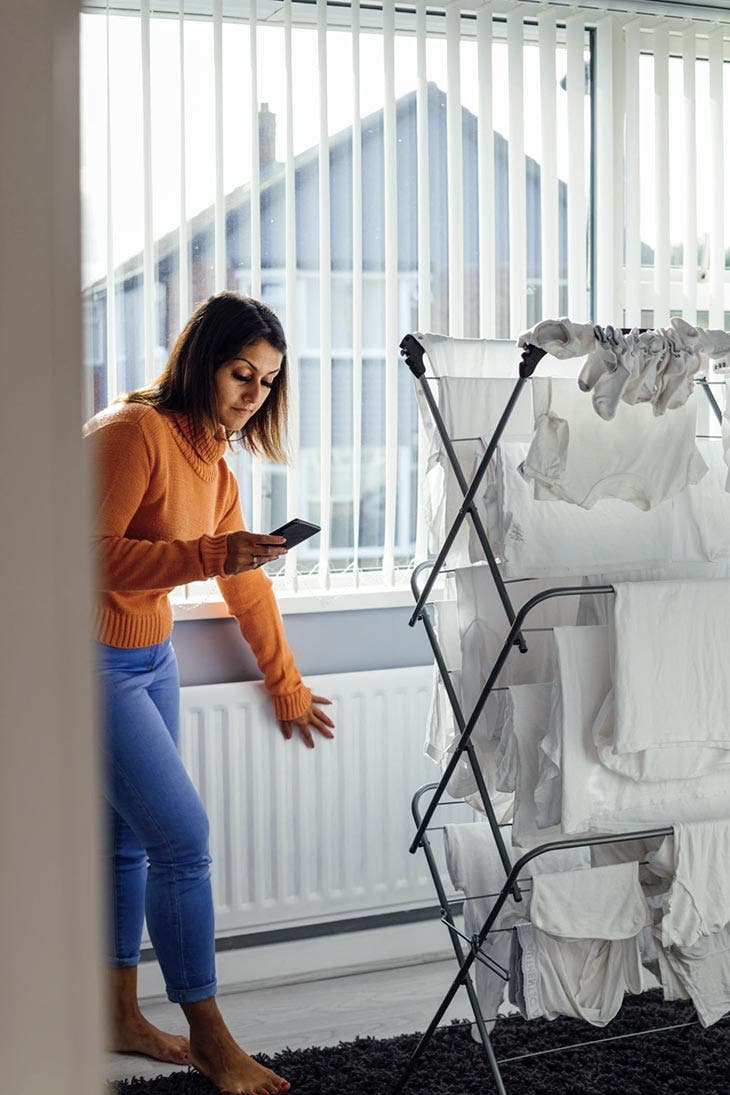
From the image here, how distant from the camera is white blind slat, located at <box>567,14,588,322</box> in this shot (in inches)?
103

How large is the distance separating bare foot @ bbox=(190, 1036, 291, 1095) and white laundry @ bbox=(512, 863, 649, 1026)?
1.76ft

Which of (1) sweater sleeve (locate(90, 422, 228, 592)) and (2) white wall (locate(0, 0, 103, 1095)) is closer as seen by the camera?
(2) white wall (locate(0, 0, 103, 1095))

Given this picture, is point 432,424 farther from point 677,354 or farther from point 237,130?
point 237,130

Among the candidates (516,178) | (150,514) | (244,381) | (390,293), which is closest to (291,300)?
(390,293)

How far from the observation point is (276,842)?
2.43m

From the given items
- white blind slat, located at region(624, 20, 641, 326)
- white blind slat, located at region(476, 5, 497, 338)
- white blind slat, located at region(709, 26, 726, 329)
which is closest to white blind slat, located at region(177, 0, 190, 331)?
white blind slat, located at region(476, 5, 497, 338)

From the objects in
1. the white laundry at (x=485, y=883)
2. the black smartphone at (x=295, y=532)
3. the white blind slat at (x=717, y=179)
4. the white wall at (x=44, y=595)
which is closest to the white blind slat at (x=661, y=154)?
the white blind slat at (x=717, y=179)

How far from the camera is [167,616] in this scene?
2.05 m

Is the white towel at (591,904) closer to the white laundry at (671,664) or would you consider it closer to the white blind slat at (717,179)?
the white laundry at (671,664)

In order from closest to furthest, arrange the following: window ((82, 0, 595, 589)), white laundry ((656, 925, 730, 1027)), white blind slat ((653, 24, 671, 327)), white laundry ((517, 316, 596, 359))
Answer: white laundry ((517, 316, 596, 359)) → white laundry ((656, 925, 730, 1027)) → window ((82, 0, 595, 589)) → white blind slat ((653, 24, 671, 327))

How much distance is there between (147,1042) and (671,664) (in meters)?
1.24

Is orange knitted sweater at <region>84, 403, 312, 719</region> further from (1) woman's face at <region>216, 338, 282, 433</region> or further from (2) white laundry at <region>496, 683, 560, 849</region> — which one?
(2) white laundry at <region>496, 683, 560, 849</region>

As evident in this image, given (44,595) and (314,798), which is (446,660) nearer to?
(314,798)

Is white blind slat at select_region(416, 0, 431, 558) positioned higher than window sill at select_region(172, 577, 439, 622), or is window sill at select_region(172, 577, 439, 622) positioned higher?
white blind slat at select_region(416, 0, 431, 558)
